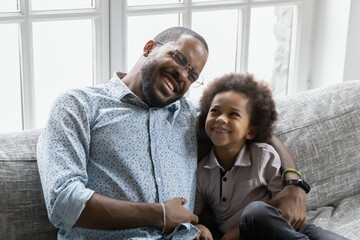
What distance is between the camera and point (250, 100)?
83.1 inches

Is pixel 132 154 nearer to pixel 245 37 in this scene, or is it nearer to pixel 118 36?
pixel 118 36

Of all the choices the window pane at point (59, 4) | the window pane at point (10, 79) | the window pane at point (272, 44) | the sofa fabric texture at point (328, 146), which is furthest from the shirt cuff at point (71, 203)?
the window pane at point (272, 44)

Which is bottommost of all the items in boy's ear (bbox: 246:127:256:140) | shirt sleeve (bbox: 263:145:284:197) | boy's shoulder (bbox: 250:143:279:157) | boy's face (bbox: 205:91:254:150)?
shirt sleeve (bbox: 263:145:284:197)

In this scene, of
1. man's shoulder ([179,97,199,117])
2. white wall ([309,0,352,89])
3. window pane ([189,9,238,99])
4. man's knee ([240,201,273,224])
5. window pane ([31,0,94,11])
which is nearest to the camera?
man's knee ([240,201,273,224])

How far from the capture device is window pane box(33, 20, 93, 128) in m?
2.38

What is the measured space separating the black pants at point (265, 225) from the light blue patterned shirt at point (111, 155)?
6.7 inches

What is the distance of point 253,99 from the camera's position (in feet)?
6.95

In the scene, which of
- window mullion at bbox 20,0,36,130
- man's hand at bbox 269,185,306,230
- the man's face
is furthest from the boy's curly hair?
window mullion at bbox 20,0,36,130

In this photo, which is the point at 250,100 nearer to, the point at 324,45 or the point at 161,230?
the point at 161,230

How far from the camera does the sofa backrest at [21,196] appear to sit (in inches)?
75.4

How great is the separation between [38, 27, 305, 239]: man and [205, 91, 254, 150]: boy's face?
0.37ft

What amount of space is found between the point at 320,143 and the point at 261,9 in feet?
2.63

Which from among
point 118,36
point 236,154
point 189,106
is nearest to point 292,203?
point 236,154

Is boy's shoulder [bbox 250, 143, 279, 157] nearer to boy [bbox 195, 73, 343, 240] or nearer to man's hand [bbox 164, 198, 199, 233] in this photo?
boy [bbox 195, 73, 343, 240]
